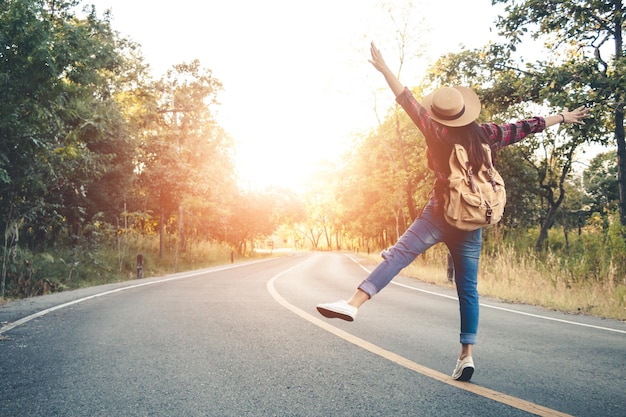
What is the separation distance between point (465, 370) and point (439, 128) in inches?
66.9

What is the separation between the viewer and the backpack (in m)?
2.90

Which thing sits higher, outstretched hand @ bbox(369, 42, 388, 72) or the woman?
outstretched hand @ bbox(369, 42, 388, 72)

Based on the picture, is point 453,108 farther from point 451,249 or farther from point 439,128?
point 451,249

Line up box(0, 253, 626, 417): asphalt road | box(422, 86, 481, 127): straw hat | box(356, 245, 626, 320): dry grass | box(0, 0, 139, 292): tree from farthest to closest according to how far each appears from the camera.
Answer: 1. box(356, 245, 626, 320): dry grass
2. box(0, 0, 139, 292): tree
3. box(422, 86, 481, 127): straw hat
4. box(0, 253, 626, 417): asphalt road

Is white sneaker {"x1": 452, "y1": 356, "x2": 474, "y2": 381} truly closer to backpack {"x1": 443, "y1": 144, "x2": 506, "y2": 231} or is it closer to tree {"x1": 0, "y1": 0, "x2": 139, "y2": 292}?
backpack {"x1": 443, "y1": 144, "x2": 506, "y2": 231}

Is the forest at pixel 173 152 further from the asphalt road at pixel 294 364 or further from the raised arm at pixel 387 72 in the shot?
the raised arm at pixel 387 72

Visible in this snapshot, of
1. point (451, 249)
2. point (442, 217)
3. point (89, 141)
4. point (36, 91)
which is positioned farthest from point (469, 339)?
point (89, 141)

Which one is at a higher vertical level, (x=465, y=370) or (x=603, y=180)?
(x=603, y=180)

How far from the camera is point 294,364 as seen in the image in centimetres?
369

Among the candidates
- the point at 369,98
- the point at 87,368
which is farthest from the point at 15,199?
the point at 369,98

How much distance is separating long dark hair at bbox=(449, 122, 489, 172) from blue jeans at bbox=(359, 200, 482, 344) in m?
0.43

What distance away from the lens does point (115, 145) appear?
734 inches

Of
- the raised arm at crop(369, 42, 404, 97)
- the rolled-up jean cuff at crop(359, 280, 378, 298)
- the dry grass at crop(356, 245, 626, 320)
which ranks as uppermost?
the raised arm at crop(369, 42, 404, 97)

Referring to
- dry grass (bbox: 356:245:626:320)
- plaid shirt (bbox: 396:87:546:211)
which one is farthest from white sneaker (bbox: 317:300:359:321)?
dry grass (bbox: 356:245:626:320)
